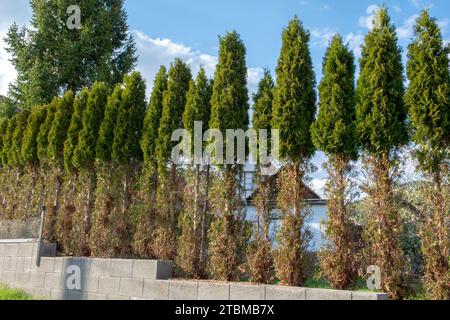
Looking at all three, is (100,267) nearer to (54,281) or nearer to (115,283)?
(115,283)

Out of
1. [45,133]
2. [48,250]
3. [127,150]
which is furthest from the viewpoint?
[45,133]

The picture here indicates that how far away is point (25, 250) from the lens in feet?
31.2

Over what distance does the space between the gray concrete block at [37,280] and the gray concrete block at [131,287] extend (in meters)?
2.54

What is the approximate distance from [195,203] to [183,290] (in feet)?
6.34

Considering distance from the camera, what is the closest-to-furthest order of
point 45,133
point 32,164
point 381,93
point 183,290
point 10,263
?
point 183,290 < point 381,93 < point 10,263 < point 45,133 < point 32,164

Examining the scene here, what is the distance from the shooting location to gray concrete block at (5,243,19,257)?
9844 millimetres

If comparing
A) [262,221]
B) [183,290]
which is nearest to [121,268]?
[183,290]

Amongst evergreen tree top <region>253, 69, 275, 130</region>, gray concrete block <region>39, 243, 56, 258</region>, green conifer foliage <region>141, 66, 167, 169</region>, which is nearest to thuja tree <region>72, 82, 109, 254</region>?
gray concrete block <region>39, 243, 56, 258</region>

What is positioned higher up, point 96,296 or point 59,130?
point 59,130

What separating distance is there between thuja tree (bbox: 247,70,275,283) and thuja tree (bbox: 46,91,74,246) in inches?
229

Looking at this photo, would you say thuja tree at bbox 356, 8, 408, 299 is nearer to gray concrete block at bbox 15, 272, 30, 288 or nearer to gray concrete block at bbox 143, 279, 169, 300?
gray concrete block at bbox 143, 279, 169, 300
